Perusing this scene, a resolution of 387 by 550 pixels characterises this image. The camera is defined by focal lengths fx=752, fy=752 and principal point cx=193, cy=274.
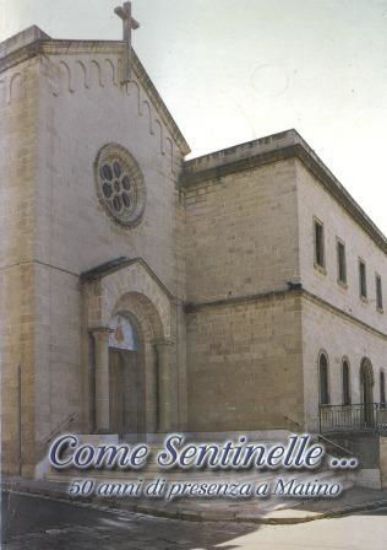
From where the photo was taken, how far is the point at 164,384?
20078 mm

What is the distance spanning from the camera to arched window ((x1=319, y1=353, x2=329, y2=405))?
21.6 metres

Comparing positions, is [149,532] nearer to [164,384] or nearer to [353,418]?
[164,384]

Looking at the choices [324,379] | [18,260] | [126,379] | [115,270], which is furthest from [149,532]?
[324,379]

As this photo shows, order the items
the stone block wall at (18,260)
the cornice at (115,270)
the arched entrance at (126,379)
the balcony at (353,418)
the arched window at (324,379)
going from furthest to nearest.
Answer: the arched window at (324,379), the balcony at (353,418), the arched entrance at (126,379), the cornice at (115,270), the stone block wall at (18,260)

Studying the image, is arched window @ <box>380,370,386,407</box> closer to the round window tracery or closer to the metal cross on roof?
the round window tracery

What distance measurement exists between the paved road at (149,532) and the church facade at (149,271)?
3.51m

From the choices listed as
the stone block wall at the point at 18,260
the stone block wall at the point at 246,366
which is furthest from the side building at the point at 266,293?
the stone block wall at the point at 18,260

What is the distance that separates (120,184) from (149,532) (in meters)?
11.0

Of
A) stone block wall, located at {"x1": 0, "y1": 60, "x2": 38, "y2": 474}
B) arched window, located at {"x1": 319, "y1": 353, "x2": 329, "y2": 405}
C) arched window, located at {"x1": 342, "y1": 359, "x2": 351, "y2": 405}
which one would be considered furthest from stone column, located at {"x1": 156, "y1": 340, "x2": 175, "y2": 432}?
arched window, located at {"x1": 342, "y1": 359, "x2": 351, "y2": 405}

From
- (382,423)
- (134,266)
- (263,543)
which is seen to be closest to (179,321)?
(134,266)

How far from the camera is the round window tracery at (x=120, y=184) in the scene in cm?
1924

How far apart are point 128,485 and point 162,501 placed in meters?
0.81

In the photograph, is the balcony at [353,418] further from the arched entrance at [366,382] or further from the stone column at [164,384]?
the stone column at [164,384]

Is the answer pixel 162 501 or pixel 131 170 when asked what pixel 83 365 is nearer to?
pixel 162 501
